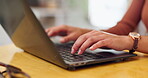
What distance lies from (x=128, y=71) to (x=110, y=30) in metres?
0.53

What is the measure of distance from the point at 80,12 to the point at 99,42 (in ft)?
10.8

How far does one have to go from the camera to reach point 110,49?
0.82 metres

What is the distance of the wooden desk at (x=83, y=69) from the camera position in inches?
22.4

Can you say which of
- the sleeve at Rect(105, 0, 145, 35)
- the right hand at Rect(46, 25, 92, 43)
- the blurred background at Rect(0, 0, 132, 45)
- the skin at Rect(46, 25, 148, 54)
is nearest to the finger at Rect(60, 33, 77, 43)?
the right hand at Rect(46, 25, 92, 43)

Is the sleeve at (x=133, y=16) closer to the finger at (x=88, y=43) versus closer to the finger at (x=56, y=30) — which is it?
the finger at (x=56, y=30)

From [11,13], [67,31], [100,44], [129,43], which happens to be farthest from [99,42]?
[67,31]

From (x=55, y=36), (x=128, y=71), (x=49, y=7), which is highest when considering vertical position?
(x=49, y=7)

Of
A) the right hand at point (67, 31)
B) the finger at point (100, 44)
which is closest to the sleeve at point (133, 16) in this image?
the right hand at point (67, 31)

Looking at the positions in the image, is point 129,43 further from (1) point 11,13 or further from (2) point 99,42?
(1) point 11,13

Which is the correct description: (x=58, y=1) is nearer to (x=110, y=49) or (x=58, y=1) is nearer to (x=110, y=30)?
(x=110, y=30)

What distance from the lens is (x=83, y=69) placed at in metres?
0.61

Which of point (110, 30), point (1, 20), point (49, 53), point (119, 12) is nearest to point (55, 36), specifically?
point (110, 30)

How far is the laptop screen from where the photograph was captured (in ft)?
1.99

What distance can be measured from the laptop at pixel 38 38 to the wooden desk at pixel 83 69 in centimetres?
2
